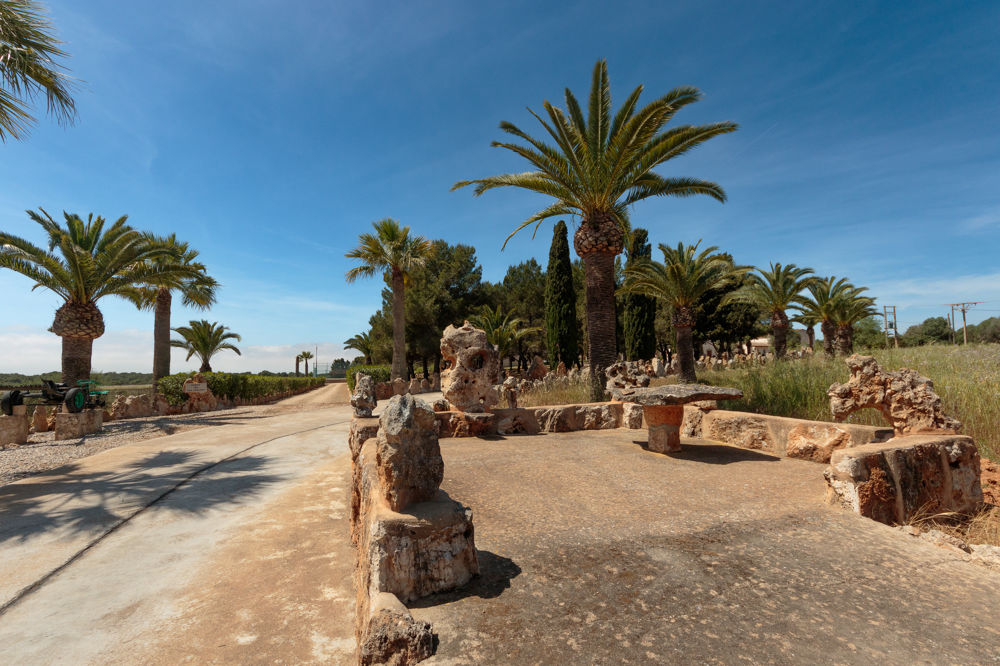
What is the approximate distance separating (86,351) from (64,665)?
16266mm

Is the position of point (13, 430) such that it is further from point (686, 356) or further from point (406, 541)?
point (686, 356)

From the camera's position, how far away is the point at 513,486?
4.27 metres

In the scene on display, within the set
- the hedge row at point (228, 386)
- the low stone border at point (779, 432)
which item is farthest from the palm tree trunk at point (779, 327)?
the hedge row at point (228, 386)

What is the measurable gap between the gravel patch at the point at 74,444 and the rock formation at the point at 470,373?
7.05 metres

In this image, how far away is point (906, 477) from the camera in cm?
356

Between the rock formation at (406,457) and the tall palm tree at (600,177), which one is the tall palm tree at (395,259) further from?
the rock formation at (406,457)

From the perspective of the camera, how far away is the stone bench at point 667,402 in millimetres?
5047

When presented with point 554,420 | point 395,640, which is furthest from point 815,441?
point 395,640

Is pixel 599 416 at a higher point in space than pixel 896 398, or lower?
lower

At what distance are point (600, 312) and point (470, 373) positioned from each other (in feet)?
14.5

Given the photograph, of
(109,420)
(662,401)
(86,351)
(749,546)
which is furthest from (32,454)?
(749,546)

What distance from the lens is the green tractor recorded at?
10.6m

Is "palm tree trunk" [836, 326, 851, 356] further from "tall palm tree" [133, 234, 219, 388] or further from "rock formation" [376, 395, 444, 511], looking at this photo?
"tall palm tree" [133, 234, 219, 388]

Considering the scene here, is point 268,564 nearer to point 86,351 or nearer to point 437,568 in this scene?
point 437,568
